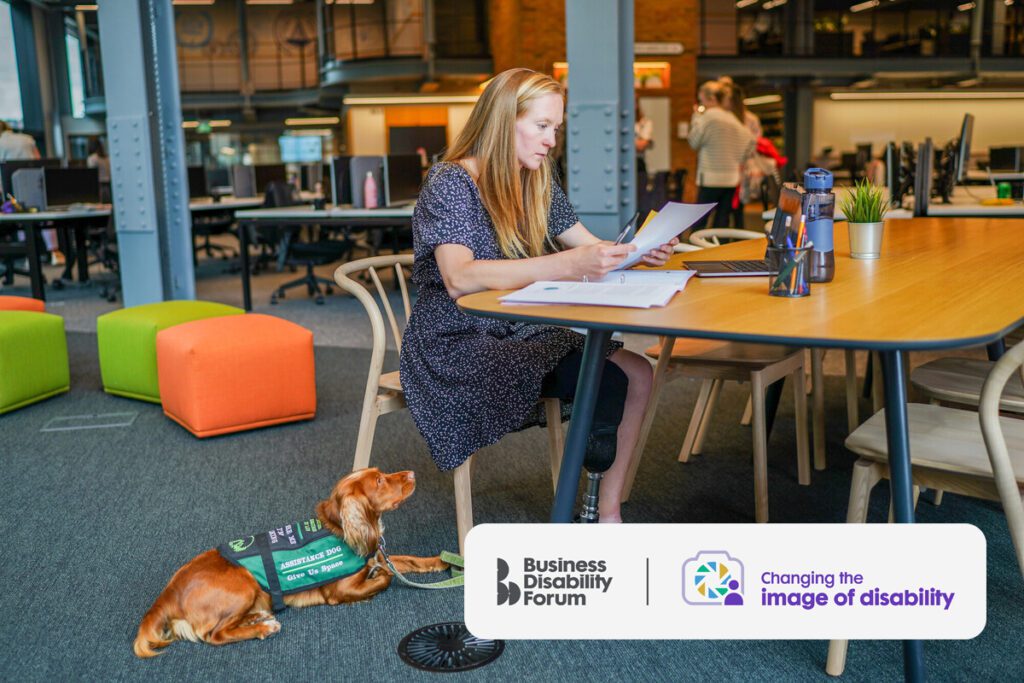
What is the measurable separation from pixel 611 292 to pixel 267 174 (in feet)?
30.2

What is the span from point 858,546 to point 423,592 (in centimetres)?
112

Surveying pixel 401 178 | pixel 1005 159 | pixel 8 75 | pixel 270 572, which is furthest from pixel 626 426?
pixel 8 75

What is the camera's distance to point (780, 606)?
145cm

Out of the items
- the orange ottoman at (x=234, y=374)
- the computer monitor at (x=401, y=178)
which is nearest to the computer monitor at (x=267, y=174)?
the computer monitor at (x=401, y=178)

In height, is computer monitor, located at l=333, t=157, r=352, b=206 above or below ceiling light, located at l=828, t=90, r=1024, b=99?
below

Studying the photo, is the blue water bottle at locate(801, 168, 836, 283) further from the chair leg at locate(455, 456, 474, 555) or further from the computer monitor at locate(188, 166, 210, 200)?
the computer monitor at locate(188, 166, 210, 200)

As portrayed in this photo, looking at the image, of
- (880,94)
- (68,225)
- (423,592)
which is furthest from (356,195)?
(880,94)

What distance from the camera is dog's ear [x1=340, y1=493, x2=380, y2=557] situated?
2033mm

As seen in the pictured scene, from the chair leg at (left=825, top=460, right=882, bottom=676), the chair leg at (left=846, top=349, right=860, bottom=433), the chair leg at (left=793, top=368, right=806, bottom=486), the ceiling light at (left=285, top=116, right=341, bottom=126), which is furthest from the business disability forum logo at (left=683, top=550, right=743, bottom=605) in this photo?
the ceiling light at (left=285, top=116, right=341, bottom=126)

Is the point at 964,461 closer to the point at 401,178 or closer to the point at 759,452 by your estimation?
the point at 759,452

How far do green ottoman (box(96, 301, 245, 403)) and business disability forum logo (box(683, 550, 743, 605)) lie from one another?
299cm

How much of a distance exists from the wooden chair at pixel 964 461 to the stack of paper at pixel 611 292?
482 mm

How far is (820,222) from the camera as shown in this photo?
2018 mm

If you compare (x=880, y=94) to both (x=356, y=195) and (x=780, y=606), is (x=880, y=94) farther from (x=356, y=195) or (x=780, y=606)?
(x=780, y=606)
